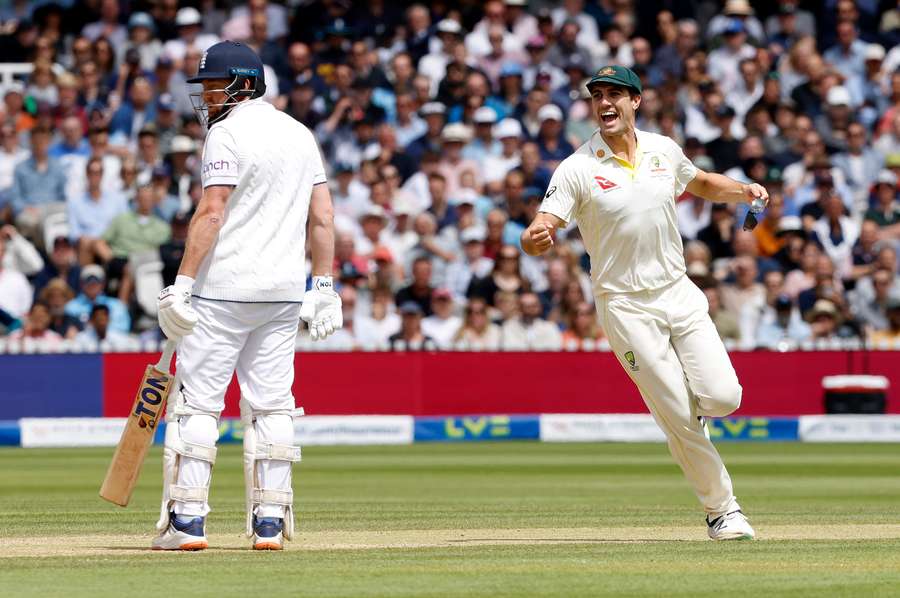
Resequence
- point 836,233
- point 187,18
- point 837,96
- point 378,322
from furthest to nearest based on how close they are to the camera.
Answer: point 837,96 → point 187,18 → point 836,233 → point 378,322

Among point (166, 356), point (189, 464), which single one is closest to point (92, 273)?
point (166, 356)

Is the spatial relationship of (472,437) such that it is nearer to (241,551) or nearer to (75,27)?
(75,27)

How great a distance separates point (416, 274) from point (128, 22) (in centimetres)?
502

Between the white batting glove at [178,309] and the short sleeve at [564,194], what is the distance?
1.50 m

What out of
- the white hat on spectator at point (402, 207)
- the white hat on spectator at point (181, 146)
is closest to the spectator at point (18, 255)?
the white hat on spectator at point (181, 146)

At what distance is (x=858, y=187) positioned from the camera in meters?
18.8

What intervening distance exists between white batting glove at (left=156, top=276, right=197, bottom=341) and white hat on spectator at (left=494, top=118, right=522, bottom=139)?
468 inches

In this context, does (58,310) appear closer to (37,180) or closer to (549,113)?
(37,180)

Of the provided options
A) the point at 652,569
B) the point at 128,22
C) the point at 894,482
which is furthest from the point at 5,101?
the point at 652,569

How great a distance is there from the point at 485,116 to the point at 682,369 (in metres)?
11.2

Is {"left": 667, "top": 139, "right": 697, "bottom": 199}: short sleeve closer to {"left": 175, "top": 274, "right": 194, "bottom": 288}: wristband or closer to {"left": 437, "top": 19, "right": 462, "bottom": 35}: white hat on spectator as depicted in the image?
{"left": 175, "top": 274, "right": 194, "bottom": 288}: wristband

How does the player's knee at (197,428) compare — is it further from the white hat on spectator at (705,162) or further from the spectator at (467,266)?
the white hat on spectator at (705,162)

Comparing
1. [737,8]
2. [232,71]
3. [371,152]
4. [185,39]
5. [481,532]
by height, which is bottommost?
[481,532]

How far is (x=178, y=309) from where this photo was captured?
265 inches
